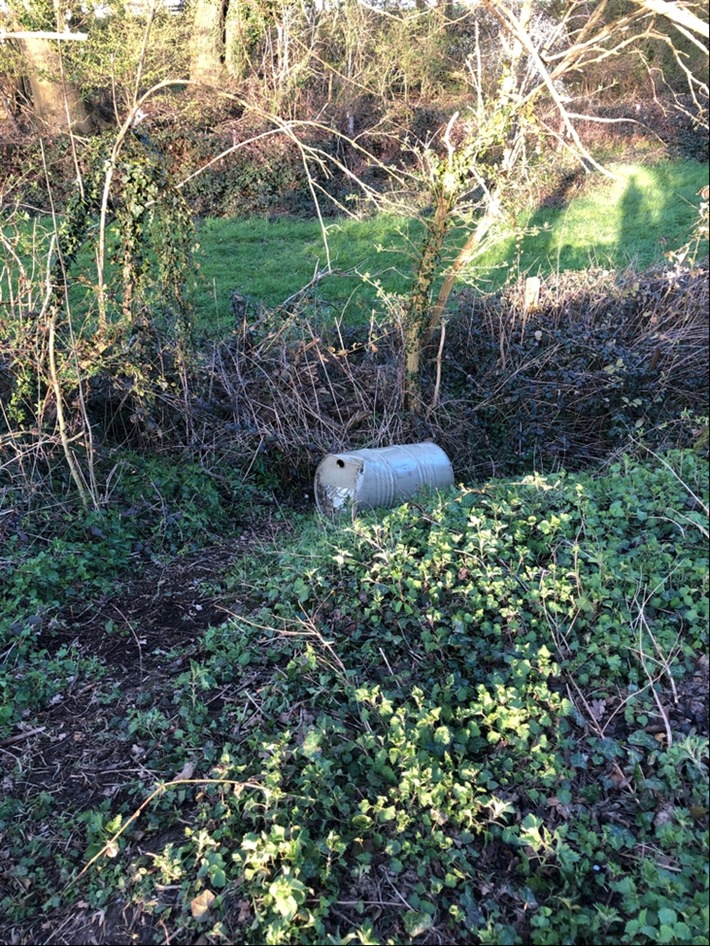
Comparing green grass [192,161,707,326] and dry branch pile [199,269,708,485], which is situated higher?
green grass [192,161,707,326]

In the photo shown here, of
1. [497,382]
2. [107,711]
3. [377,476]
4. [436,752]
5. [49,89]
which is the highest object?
[49,89]

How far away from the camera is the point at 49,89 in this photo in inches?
476

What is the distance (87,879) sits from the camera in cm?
262

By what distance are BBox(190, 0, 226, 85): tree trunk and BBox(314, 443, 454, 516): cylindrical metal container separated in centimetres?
948

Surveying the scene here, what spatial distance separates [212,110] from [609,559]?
41.6ft

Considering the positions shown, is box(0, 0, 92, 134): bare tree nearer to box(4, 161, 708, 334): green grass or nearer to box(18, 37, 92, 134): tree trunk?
box(18, 37, 92, 134): tree trunk

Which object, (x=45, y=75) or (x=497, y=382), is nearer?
(x=497, y=382)

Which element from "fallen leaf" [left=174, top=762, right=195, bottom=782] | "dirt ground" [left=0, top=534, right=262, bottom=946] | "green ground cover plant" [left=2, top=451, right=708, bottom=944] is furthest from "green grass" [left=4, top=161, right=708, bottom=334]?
"fallen leaf" [left=174, top=762, right=195, bottom=782]

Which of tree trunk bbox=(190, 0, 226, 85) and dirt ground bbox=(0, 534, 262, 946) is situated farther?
tree trunk bbox=(190, 0, 226, 85)

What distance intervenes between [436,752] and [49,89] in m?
13.1

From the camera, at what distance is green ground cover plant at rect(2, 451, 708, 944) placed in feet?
7.95

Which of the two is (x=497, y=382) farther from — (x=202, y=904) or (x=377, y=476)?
(x=202, y=904)

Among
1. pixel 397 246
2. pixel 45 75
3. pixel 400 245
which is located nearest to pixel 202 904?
pixel 397 246

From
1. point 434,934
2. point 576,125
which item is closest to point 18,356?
point 434,934
